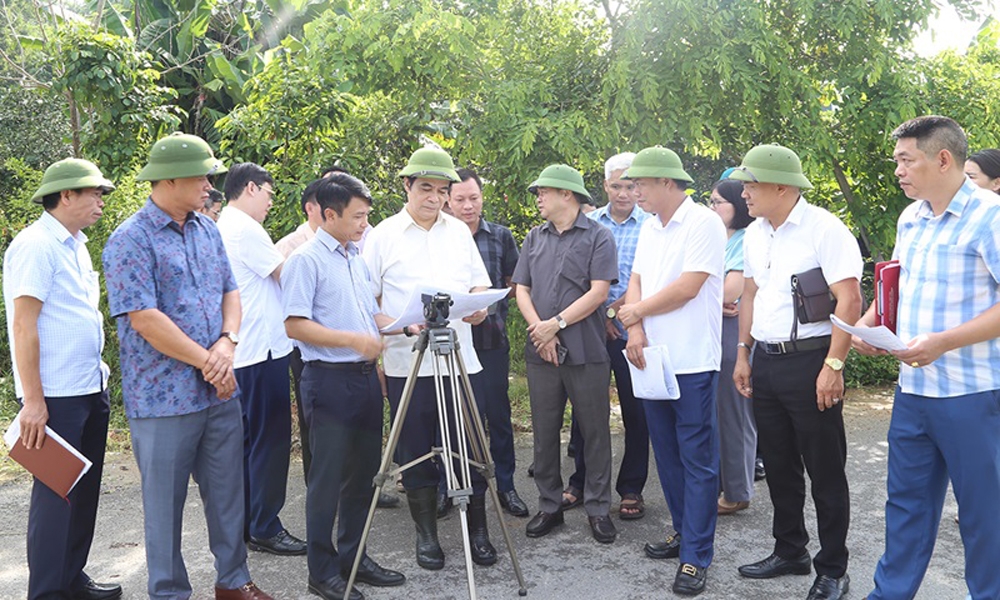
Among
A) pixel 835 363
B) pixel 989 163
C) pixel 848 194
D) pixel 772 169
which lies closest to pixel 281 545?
pixel 835 363

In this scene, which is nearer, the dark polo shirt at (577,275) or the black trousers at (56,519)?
the black trousers at (56,519)

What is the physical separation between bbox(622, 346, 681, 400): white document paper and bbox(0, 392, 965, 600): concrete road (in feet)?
3.08

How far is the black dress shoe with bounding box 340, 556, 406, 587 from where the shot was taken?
415 centimetres

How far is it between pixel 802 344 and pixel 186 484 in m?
2.83

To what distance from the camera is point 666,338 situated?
423cm

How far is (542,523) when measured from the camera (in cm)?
481

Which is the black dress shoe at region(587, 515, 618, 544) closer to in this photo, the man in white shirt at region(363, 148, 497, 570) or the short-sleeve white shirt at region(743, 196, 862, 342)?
the man in white shirt at region(363, 148, 497, 570)

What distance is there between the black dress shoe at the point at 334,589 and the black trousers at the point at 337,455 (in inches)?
→ 1.1

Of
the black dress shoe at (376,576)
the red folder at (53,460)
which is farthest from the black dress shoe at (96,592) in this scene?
the black dress shoe at (376,576)

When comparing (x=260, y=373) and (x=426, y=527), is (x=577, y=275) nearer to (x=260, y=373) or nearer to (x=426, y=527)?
(x=426, y=527)

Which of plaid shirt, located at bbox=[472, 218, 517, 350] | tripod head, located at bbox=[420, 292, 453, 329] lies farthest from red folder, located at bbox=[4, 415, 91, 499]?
plaid shirt, located at bbox=[472, 218, 517, 350]

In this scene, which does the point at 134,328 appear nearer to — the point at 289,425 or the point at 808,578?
the point at 289,425

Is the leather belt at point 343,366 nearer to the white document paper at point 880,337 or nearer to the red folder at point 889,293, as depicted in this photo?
the white document paper at point 880,337

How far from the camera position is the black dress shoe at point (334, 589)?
13.0 feet
